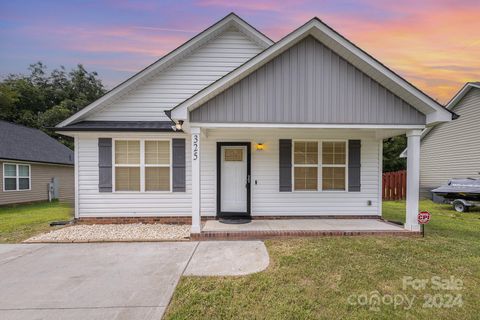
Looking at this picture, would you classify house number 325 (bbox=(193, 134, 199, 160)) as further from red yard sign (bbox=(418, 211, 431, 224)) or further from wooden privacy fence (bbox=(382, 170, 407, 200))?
wooden privacy fence (bbox=(382, 170, 407, 200))

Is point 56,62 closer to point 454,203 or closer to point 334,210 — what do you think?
point 334,210

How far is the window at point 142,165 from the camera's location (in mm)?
7461

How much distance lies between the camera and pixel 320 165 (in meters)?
7.59

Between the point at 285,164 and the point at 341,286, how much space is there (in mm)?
4239

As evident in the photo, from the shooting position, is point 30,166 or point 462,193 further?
point 30,166

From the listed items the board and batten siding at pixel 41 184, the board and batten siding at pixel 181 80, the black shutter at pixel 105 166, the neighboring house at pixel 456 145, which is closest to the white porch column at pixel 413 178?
the board and batten siding at pixel 181 80

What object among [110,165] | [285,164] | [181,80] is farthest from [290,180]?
[110,165]

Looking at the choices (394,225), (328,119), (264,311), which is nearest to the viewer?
(264,311)

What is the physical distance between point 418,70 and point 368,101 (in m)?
8.79

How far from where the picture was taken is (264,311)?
9.82ft

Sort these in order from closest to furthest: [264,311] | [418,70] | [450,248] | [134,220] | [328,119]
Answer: [264,311] → [450,248] → [328,119] → [134,220] → [418,70]

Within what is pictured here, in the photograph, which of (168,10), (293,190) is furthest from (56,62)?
(293,190)

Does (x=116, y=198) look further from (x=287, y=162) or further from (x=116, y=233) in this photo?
(x=287, y=162)

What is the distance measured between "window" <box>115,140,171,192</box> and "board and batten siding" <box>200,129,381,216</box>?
3.86 ft
